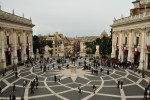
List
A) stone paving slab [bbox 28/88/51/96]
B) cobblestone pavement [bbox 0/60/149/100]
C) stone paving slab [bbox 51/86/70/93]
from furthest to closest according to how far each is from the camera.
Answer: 1. stone paving slab [bbox 51/86/70/93]
2. stone paving slab [bbox 28/88/51/96]
3. cobblestone pavement [bbox 0/60/149/100]

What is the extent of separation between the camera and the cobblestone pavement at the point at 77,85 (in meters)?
20.4

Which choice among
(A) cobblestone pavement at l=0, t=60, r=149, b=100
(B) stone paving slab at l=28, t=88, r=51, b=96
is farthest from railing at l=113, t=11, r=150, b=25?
(B) stone paving slab at l=28, t=88, r=51, b=96

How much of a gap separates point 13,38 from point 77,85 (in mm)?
23108

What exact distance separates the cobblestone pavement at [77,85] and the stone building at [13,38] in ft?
25.4

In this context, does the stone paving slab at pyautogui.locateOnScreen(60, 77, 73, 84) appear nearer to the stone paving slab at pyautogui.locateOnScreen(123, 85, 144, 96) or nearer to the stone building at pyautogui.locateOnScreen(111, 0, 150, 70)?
the stone paving slab at pyautogui.locateOnScreen(123, 85, 144, 96)

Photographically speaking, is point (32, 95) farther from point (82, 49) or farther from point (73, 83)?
point (82, 49)

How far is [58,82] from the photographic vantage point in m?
26.3

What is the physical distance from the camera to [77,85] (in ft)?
81.2

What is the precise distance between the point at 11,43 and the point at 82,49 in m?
23.0

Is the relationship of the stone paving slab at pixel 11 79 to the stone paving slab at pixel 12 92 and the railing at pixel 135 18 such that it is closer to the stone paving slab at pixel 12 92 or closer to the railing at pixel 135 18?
the stone paving slab at pixel 12 92

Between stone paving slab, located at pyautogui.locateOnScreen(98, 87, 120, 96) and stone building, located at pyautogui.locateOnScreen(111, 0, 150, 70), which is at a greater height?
stone building, located at pyautogui.locateOnScreen(111, 0, 150, 70)

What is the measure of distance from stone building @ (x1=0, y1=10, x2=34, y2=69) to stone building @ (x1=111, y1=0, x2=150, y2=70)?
999 inches

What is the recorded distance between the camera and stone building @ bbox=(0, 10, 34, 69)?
35.1 m

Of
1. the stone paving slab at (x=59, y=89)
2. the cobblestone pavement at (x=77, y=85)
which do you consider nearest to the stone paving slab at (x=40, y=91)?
the cobblestone pavement at (x=77, y=85)
